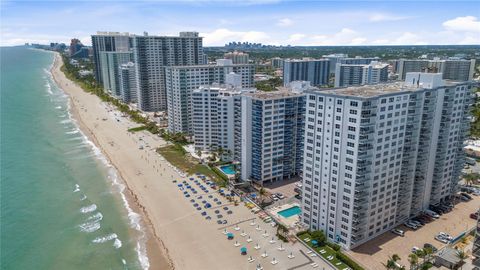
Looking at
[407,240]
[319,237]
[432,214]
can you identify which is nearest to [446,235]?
[407,240]

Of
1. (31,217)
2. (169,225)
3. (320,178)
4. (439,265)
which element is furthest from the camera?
(31,217)

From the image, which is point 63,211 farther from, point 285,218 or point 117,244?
point 285,218

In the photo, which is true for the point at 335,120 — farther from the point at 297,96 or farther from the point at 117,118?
the point at 117,118

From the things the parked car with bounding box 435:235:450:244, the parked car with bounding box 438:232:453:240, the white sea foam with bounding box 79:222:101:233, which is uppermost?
the parked car with bounding box 438:232:453:240

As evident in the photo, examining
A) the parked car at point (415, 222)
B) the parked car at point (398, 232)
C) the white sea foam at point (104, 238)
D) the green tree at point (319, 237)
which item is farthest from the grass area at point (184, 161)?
the parked car at point (415, 222)

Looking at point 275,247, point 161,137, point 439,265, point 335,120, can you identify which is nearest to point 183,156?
point 161,137

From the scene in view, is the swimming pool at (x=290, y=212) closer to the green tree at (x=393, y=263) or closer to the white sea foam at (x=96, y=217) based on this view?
the green tree at (x=393, y=263)

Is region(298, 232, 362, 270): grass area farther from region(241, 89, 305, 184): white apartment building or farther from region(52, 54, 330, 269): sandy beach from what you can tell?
region(241, 89, 305, 184): white apartment building

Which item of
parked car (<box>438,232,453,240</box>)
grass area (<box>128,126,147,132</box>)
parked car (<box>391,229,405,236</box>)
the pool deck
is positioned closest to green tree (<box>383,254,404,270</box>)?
parked car (<box>391,229,405,236</box>)
